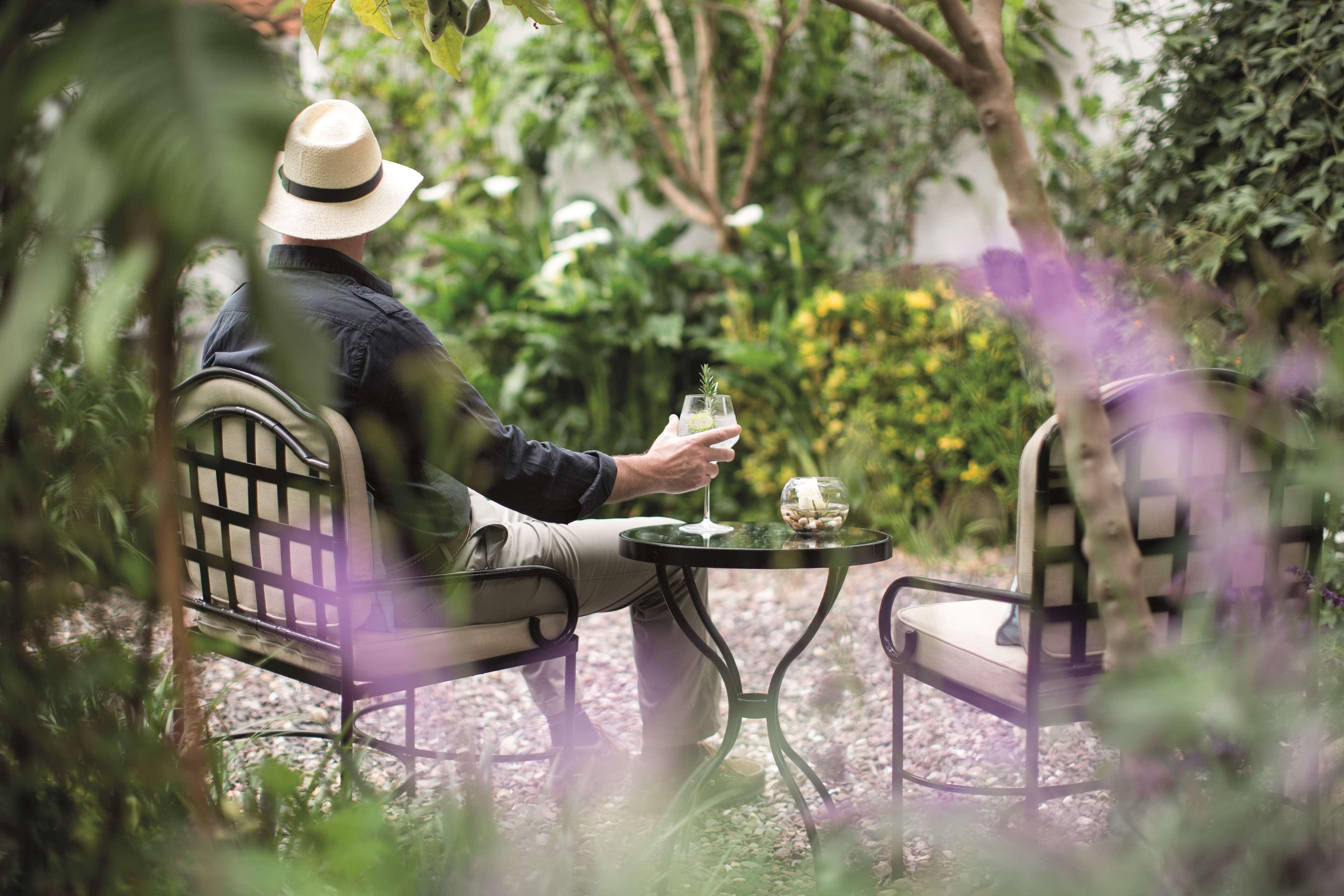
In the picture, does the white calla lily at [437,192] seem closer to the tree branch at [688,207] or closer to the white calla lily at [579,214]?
the white calla lily at [579,214]

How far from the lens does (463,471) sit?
200 centimetres

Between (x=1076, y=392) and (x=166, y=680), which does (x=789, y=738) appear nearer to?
(x=166, y=680)

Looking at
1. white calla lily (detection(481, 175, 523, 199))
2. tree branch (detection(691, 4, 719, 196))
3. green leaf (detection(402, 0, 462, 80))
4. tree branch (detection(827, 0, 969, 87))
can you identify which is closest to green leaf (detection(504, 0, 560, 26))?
green leaf (detection(402, 0, 462, 80))

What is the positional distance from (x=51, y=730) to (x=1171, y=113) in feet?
12.2

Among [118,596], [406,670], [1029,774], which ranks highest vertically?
[118,596]

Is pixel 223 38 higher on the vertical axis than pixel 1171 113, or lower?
lower

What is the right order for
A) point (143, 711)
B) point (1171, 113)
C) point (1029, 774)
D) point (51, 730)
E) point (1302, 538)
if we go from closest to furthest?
point (51, 730)
point (143, 711)
point (1029, 774)
point (1302, 538)
point (1171, 113)

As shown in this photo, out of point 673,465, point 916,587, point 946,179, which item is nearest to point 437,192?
point 946,179

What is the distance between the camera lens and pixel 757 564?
1.99 m

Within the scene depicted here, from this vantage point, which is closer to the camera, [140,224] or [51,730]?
[140,224]

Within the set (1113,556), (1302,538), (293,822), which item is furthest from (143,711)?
(1302,538)

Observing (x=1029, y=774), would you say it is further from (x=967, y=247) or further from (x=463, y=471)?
(x=967, y=247)

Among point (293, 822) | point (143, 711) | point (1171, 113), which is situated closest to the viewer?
point (143, 711)

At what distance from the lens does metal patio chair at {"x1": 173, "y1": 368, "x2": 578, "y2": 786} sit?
184 centimetres
